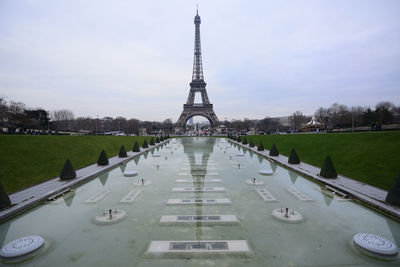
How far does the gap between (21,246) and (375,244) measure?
9.73 meters

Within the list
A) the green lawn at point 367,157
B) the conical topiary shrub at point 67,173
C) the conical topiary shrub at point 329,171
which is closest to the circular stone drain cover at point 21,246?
the conical topiary shrub at point 67,173

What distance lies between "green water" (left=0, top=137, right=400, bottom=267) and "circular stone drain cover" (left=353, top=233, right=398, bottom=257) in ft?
0.75

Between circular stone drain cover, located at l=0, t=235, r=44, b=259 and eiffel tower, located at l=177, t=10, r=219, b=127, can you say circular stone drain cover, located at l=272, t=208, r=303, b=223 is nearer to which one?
circular stone drain cover, located at l=0, t=235, r=44, b=259

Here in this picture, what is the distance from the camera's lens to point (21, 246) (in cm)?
600

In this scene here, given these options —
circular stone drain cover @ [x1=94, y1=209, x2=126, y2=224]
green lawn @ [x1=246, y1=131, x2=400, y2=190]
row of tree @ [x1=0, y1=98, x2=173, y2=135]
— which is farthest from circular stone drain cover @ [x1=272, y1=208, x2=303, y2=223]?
row of tree @ [x1=0, y1=98, x2=173, y2=135]

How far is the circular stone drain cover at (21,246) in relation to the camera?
5.66 m

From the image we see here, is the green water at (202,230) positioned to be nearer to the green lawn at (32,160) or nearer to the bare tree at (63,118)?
the green lawn at (32,160)

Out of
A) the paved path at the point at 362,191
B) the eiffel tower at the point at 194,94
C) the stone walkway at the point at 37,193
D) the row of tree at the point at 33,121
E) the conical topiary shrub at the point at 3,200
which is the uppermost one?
the eiffel tower at the point at 194,94

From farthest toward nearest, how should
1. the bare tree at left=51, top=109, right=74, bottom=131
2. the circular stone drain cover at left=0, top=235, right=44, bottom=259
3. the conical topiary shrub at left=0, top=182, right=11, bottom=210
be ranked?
1. the bare tree at left=51, top=109, right=74, bottom=131
2. the conical topiary shrub at left=0, top=182, right=11, bottom=210
3. the circular stone drain cover at left=0, top=235, right=44, bottom=259

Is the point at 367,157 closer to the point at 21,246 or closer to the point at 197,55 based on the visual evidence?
the point at 21,246

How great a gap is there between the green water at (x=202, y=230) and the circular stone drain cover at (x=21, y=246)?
276 mm

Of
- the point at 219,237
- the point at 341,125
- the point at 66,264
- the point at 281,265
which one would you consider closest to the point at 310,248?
the point at 281,265

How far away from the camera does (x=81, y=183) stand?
43.5 ft

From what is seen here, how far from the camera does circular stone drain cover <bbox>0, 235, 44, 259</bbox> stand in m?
5.66
